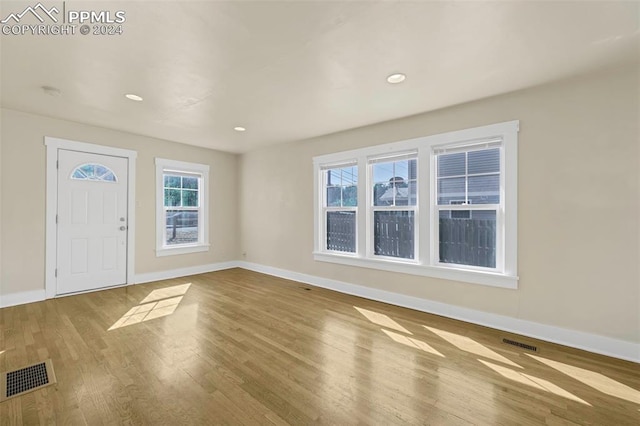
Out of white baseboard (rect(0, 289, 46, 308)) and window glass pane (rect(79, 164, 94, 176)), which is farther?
window glass pane (rect(79, 164, 94, 176))

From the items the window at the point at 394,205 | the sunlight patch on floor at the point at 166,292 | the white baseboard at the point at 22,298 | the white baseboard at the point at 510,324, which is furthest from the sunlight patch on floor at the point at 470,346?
the white baseboard at the point at 22,298

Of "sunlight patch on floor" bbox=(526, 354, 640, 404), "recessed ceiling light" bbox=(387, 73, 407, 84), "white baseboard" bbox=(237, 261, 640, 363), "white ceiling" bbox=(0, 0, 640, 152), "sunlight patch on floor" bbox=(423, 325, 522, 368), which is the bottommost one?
"sunlight patch on floor" bbox=(526, 354, 640, 404)

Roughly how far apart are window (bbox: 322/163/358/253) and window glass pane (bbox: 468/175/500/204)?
1.74 m

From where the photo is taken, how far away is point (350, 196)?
4684 mm

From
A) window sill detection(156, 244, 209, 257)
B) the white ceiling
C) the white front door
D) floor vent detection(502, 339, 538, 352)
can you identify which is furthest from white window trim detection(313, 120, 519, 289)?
the white front door

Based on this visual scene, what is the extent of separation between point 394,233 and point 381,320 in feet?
4.35

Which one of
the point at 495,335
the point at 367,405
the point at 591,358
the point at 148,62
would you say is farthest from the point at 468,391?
the point at 148,62

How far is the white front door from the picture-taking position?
4.26 metres

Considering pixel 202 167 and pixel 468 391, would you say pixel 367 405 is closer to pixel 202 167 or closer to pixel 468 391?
pixel 468 391

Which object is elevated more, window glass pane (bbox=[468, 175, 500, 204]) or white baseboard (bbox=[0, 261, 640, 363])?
window glass pane (bbox=[468, 175, 500, 204])

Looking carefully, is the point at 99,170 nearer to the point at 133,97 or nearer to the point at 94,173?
the point at 94,173

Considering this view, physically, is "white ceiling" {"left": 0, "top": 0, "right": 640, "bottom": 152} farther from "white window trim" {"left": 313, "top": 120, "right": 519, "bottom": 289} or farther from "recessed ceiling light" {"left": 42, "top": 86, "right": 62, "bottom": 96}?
"white window trim" {"left": 313, "top": 120, "right": 519, "bottom": 289}

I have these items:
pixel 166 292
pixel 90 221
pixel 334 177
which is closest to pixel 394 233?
pixel 334 177

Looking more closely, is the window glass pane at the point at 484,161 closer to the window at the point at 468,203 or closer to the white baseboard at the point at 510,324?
the window at the point at 468,203
